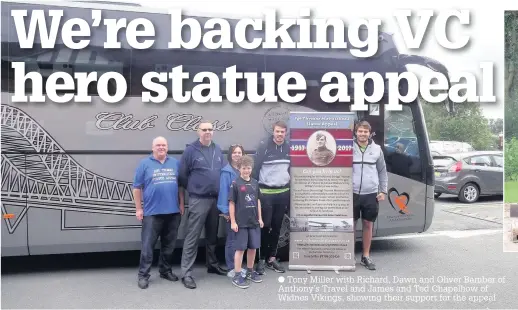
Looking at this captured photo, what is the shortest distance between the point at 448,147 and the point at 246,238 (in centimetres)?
229

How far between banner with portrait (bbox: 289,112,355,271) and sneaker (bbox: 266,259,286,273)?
4.3 inches

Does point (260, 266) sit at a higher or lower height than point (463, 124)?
lower

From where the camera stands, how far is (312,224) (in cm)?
501

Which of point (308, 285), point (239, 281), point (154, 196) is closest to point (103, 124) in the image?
point (154, 196)

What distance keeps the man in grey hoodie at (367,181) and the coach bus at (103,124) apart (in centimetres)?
27

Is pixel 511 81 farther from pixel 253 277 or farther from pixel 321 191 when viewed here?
pixel 253 277

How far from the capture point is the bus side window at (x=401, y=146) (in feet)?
17.0

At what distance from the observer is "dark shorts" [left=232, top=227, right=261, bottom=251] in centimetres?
484

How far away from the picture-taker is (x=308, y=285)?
4.83m

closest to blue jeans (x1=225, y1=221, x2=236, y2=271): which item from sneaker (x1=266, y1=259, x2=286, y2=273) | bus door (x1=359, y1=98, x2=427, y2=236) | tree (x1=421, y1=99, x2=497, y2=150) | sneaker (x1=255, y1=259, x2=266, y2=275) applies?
sneaker (x1=255, y1=259, x2=266, y2=275)

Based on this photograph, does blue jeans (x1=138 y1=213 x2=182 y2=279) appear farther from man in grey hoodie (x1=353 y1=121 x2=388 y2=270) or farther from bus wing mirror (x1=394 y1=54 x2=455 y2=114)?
bus wing mirror (x1=394 y1=54 x2=455 y2=114)

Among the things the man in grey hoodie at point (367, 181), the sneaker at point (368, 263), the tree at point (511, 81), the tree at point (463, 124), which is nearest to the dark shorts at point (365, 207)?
the man in grey hoodie at point (367, 181)

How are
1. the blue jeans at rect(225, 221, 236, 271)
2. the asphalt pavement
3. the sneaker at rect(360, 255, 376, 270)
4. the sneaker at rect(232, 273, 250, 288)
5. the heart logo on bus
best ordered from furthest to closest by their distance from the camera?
the heart logo on bus
the sneaker at rect(360, 255, 376, 270)
the blue jeans at rect(225, 221, 236, 271)
the sneaker at rect(232, 273, 250, 288)
the asphalt pavement

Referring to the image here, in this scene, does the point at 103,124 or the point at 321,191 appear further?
the point at 321,191
